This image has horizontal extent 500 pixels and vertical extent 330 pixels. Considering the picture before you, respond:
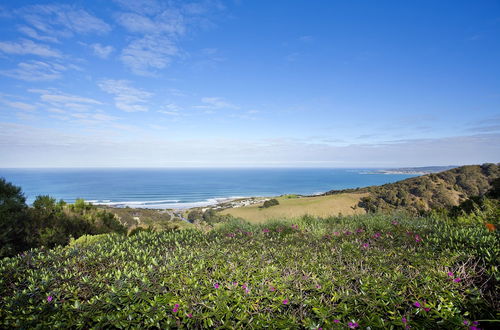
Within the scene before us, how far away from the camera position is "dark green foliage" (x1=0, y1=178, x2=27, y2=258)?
5.91 meters

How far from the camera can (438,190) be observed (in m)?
17.6

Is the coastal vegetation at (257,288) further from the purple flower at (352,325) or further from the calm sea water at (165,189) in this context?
the calm sea water at (165,189)

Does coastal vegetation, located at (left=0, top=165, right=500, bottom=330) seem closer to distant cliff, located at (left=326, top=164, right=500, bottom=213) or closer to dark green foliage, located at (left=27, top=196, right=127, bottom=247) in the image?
dark green foliage, located at (left=27, top=196, right=127, bottom=247)

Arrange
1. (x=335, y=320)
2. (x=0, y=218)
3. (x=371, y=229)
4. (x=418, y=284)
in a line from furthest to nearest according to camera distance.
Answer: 1. (x=0, y=218)
2. (x=371, y=229)
3. (x=418, y=284)
4. (x=335, y=320)

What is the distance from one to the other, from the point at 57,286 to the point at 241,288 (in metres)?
2.03

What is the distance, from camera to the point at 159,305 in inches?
87.0

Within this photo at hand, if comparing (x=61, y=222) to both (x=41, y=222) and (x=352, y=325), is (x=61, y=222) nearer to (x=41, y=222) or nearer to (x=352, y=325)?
(x=41, y=222)

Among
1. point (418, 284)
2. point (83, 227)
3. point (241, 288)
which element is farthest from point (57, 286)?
point (83, 227)

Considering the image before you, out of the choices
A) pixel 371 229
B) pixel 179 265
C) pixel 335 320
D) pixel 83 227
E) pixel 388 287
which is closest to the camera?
pixel 335 320

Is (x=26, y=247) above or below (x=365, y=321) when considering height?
below

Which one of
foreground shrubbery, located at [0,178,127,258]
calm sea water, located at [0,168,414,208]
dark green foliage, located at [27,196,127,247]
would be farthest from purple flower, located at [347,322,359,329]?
calm sea water, located at [0,168,414,208]

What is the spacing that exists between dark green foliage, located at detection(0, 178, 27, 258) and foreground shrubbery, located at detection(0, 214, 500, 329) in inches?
132

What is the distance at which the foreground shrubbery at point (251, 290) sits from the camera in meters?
2.14

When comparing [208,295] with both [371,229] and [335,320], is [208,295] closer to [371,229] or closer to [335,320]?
[335,320]
